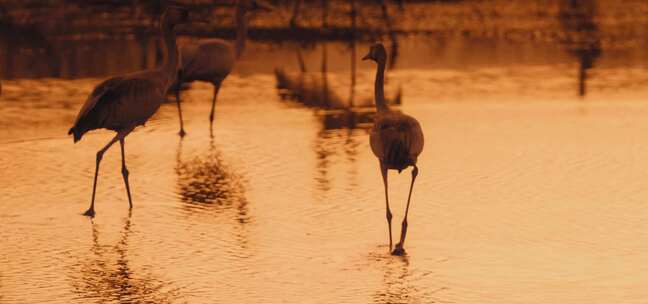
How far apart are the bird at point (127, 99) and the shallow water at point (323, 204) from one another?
0.59 meters

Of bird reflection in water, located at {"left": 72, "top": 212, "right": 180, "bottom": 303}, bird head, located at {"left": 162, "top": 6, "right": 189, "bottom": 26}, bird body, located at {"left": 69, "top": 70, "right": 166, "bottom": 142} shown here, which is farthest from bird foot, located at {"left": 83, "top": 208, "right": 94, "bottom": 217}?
bird head, located at {"left": 162, "top": 6, "right": 189, "bottom": 26}

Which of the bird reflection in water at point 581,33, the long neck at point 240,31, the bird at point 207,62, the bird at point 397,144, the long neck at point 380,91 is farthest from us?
the bird reflection in water at point 581,33

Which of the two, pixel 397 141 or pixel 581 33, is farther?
pixel 581 33

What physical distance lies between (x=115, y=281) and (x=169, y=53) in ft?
12.2

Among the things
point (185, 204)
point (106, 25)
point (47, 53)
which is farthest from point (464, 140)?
point (106, 25)

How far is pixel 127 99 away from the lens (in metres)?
11.9

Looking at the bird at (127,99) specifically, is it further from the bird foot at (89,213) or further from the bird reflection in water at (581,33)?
the bird reflection in water at (581,33)

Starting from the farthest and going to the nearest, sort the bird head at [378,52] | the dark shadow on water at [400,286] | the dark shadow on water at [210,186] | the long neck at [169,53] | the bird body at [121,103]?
the long neck at [169,53], the bird body at [121,103], the dark shadow on water at [210,186], the bird head at [378,52], the dark shadow on water at [400,286]

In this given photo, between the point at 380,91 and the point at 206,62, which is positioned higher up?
the point at 206,62

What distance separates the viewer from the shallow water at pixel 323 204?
9.05 meters

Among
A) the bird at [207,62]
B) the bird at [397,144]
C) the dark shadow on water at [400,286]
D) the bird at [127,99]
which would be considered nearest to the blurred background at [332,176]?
the dark shadow on water at [400,286]

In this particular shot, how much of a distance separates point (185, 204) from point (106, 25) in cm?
1418

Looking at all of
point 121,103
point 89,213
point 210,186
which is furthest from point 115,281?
point 210,186

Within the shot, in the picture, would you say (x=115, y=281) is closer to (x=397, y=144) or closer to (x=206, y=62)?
(x=397, y=144)
